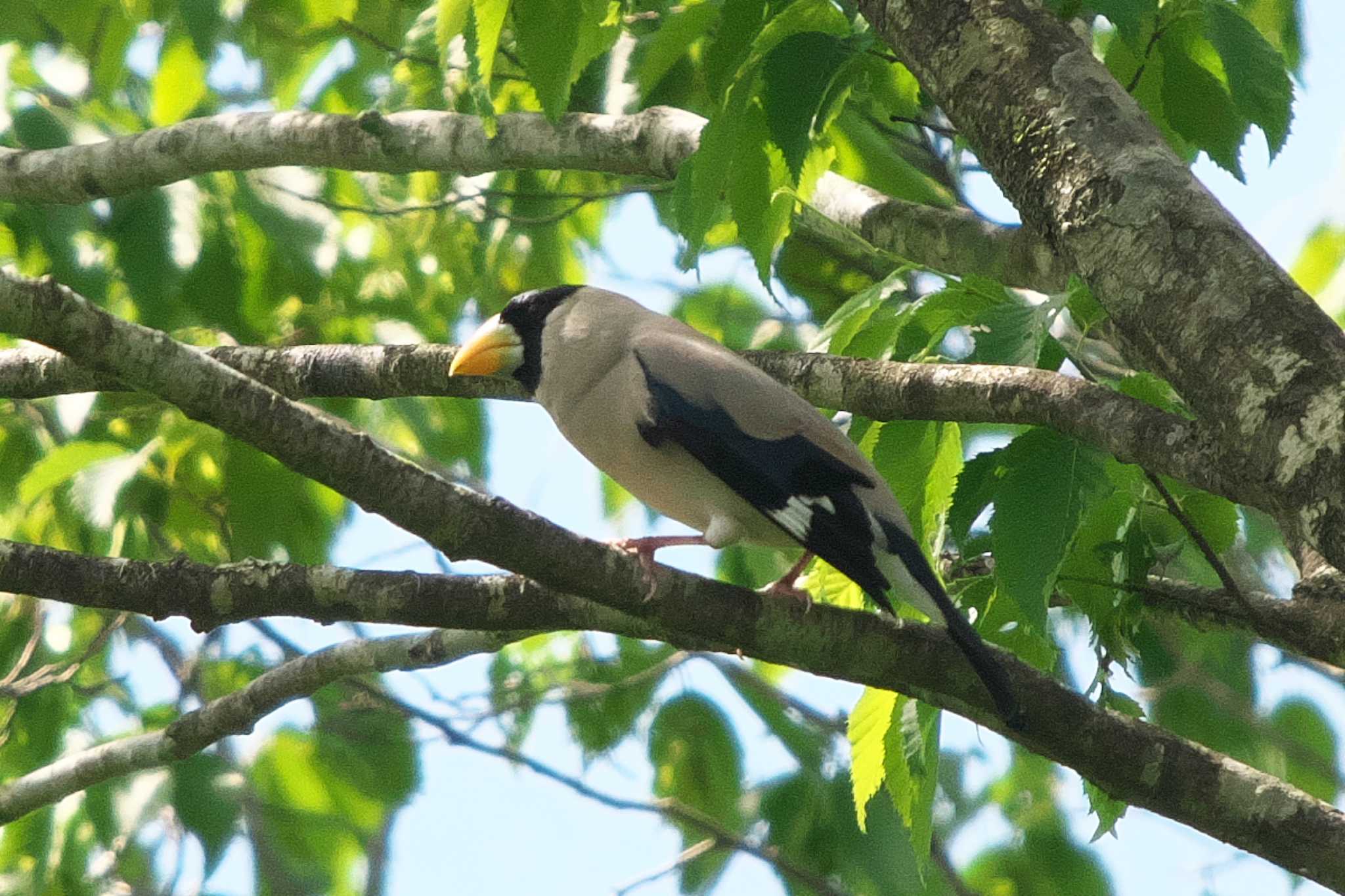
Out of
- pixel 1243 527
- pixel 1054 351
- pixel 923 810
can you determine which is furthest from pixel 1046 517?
pixel 1243 527

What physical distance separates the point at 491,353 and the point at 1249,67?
2.37 m

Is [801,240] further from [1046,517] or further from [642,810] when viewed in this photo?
[1046,517]

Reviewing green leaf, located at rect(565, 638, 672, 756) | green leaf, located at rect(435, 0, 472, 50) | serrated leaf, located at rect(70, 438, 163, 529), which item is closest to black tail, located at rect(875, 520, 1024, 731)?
green leaf, located at rect(435, 0, 472, 50)

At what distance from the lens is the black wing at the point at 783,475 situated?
12.1 ft

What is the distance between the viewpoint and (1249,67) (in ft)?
10.7

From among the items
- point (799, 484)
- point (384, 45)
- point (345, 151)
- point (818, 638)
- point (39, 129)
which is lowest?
point (818, 638)

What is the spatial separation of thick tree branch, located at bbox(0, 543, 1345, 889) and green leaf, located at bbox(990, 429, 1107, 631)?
13.6 inches

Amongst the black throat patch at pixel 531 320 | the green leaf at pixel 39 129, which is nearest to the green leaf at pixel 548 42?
the black throat patch at pixel 531 320

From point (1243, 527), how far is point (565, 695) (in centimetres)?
323

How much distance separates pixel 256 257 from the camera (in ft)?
22.4

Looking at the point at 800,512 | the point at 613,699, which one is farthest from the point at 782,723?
the point at 800,512

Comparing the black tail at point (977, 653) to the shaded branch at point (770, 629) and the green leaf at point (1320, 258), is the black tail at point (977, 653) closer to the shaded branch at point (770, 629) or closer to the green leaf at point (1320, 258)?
the shaded branch at point (770, 629)

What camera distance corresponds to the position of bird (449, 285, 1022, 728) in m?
3.67

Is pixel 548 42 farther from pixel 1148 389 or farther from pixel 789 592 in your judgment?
pixel 1148 389
